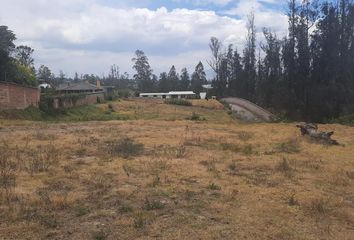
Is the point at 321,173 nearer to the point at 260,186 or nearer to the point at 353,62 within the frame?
the point at 260,186

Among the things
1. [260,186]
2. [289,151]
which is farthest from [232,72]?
[260,186]

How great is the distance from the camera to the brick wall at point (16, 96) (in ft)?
90.3

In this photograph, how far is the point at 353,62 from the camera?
3900 centimetres

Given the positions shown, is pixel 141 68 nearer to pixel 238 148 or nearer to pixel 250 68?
pixel 250 68

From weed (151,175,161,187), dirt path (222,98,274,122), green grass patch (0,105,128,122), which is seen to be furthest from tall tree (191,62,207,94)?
weed (151,175,161,187)

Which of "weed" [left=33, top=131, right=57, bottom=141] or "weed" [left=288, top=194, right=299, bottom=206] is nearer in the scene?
"weed" [left=288, top=194, right=299, bottom=206]

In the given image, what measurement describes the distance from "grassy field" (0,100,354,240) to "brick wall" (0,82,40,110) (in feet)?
41.8

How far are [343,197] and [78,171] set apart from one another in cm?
582

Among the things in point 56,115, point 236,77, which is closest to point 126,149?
point 56,115

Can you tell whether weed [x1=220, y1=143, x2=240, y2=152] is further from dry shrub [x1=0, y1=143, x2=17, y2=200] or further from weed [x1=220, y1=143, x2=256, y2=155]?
dry shrub [x1=0, y1=143, x2=17, y2=200]

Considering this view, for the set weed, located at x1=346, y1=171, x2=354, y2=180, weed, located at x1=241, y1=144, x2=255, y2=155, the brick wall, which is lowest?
weed, located at x1=346, y1=171, x2=354, y2=180

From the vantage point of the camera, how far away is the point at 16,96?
97.4 feet

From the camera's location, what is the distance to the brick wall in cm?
2753

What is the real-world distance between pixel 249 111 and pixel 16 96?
1157 inches
